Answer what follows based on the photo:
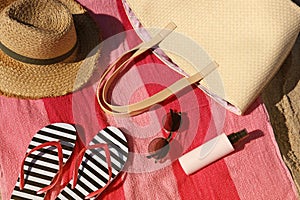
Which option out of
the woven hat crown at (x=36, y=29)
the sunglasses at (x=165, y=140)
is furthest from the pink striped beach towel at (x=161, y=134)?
the woven hat crown at (x=36, y=29)

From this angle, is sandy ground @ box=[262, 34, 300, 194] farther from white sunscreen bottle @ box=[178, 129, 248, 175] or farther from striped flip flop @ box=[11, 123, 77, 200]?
striped flip flop @ box=[11, 123, 77, 200]

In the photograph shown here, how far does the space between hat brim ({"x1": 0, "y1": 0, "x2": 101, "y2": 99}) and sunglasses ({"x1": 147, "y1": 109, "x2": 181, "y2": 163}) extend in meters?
0.29

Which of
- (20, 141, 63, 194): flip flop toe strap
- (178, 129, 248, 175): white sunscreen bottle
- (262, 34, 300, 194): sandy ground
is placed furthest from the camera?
(262, 34, 300, 194): sandy ground

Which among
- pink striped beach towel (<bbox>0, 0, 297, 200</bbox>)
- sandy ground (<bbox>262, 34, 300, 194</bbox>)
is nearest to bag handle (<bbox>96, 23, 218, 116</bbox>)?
pink striped beach towel (<bbox>0, 0, 297, 200</bbox>)

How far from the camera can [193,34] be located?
1.64 meters

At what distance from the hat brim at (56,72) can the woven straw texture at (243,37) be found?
1.10 feet

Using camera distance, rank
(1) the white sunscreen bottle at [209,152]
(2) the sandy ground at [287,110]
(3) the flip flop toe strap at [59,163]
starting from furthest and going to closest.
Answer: (2) the sandy ground at [287,110] → (1) the white sunscreen bottle at [209,152] → (3) the flip flop toe strap at [59,163]

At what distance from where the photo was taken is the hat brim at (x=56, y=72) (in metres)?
1.52

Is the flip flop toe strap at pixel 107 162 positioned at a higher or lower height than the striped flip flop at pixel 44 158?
lower

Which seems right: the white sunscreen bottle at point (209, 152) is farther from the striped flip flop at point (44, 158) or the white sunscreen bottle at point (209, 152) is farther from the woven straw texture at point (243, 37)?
the striped flip flop at point (44, 158)

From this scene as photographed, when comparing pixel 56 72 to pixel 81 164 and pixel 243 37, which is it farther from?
pixel 243 37

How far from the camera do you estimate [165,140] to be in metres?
1.54

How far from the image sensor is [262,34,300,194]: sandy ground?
5.51 ft

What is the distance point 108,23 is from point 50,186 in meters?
0.66
